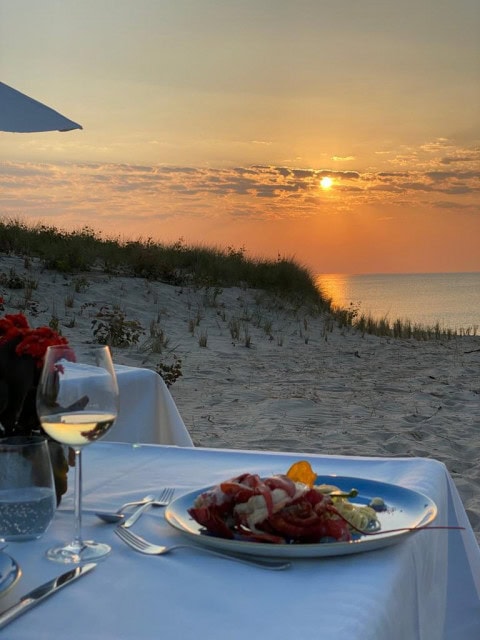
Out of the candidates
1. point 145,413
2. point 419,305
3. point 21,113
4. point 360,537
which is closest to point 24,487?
point 360,537

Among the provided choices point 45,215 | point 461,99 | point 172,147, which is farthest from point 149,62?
point 461,99

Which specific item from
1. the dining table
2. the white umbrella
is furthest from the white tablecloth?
the dining table

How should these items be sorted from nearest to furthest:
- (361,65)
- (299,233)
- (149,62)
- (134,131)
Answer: (149,62), (134,131), (361,65), (299,233)

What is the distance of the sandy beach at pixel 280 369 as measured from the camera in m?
6.63

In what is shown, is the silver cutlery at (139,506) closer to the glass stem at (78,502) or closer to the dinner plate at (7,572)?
the glass stem at (78,502)

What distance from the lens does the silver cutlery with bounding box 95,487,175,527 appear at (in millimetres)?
1396

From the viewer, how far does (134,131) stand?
1600cm

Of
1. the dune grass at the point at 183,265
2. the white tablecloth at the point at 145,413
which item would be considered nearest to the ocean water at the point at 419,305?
the dune grass at the point at 183,265

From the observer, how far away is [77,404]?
4.01 ft

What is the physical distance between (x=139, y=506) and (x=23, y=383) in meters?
0.32

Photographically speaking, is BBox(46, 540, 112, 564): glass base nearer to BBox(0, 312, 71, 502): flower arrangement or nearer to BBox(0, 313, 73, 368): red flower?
BBox(0, 312, 71, 502): flower arrangement

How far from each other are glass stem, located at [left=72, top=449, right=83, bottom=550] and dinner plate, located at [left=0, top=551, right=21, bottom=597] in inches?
4.7

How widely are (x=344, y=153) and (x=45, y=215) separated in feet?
27.0

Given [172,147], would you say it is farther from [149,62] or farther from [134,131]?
[149,62]
